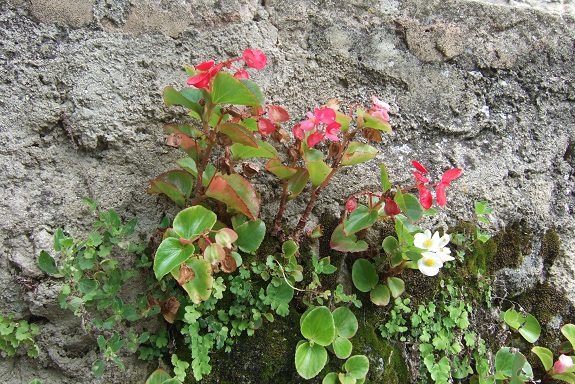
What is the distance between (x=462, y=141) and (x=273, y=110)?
0.62 metres

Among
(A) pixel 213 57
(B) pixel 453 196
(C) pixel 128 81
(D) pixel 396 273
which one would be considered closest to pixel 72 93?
(C) pixel 128 81

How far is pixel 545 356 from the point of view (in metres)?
1.33

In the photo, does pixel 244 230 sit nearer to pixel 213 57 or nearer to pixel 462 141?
pixel 213 57

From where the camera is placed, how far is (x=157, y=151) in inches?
47.0

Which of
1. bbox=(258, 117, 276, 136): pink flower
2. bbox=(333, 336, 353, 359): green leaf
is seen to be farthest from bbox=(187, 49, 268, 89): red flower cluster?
bbox=(333, 336, 353, 359): green leaf

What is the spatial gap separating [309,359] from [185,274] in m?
0.36

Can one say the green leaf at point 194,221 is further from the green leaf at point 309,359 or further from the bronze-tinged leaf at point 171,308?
the green leaf at point 309,359

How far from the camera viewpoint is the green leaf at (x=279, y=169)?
1.10 metres

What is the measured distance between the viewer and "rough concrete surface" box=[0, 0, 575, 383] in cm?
110

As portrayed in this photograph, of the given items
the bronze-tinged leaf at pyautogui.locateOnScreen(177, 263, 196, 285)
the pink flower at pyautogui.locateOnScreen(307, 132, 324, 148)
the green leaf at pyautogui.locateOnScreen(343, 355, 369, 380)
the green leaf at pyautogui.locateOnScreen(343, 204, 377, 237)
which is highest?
the pink flower at pyautogui.locateOnScreen(307, 132, 324, 148)

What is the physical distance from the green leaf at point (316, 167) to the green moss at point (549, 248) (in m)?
0.77

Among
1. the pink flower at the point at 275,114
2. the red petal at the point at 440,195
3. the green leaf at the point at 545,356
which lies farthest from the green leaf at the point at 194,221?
the green leaf at the point at 545,356

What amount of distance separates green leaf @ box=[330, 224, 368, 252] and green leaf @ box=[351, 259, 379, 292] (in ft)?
0.18

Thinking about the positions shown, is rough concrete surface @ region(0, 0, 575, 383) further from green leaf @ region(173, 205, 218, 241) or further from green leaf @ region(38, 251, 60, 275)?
green leaf @ region(173, 205, 218, 241)
